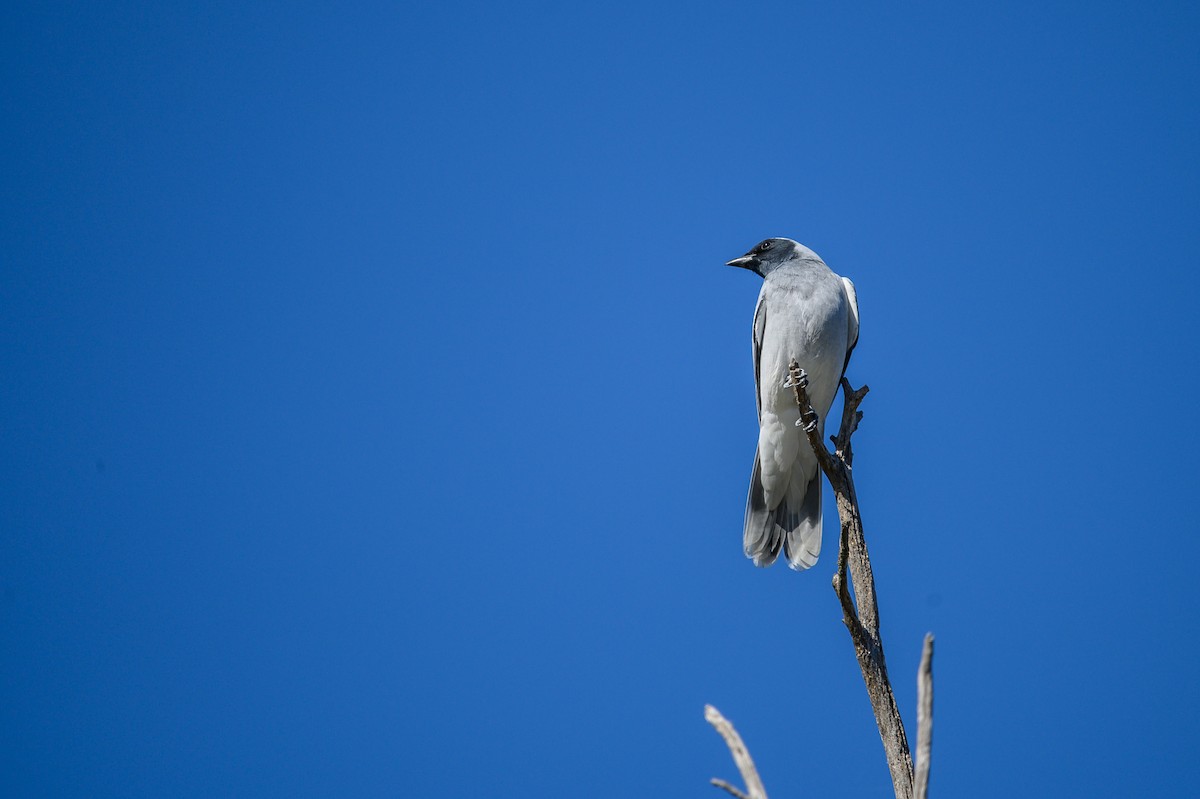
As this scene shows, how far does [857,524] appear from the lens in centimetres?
468

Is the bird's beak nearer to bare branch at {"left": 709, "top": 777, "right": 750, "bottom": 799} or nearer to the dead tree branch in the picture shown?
the dead tree branch

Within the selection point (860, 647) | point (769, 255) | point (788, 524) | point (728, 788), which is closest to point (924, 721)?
point (728, 788)

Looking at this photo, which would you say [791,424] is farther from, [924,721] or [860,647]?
→ [924,721]

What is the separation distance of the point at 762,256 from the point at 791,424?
1965 mm

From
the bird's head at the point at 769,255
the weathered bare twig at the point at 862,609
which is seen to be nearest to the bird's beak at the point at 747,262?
the bird's head at the point at 769,255

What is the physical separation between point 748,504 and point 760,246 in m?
2.51

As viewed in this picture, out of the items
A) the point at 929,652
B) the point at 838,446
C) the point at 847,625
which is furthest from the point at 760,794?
the point at 838,446

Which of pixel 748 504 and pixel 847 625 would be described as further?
pixel 748 504

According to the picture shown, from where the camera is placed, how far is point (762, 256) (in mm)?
7602

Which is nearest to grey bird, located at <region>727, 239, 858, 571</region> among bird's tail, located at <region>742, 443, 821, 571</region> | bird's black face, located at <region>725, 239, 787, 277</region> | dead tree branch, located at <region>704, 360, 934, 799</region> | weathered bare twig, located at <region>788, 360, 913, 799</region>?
bird's tail, located at <region>742, 443, 821, 571</region>

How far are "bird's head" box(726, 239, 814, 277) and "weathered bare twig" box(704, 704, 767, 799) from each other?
4.64 metres

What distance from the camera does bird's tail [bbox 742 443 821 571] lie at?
604 cm

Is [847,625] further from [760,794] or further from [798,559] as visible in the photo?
[798,559]

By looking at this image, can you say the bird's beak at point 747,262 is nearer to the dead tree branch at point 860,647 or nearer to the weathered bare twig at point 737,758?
the dead tree branch at point 860,647
